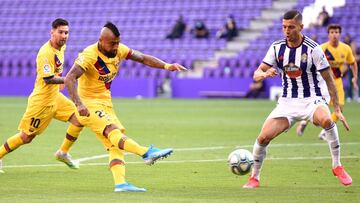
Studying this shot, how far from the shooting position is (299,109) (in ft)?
35.6

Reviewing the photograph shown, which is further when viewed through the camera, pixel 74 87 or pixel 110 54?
pixel 110 54

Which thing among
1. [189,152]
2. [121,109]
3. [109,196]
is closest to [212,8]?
[121,109]

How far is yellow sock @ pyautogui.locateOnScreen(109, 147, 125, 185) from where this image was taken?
10.2 m

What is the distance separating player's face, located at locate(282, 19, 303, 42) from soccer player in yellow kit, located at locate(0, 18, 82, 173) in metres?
3.29

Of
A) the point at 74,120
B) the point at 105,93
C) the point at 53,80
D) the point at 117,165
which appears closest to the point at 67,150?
the point at 74,120

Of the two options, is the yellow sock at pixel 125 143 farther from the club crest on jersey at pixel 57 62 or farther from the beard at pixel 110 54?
the club crest on jersey at pixel 57 62

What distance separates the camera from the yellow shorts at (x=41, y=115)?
1250cm

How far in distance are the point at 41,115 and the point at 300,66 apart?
13.1 ft

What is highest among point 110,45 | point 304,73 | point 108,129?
point 110,45

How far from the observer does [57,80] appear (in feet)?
39.9

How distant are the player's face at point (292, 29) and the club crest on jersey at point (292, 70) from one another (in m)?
0.33

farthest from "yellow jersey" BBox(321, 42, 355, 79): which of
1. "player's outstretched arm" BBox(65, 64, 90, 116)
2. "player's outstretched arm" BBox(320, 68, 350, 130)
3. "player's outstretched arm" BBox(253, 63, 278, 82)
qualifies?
"player's outstretched arm" BBox(65, 64, 90, 116)

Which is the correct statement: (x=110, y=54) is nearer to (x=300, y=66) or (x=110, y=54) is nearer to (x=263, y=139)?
(x=263, y=139)

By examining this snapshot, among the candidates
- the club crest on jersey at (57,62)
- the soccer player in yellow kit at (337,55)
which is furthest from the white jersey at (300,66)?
the soccer player in yellow kit at (337,55)
